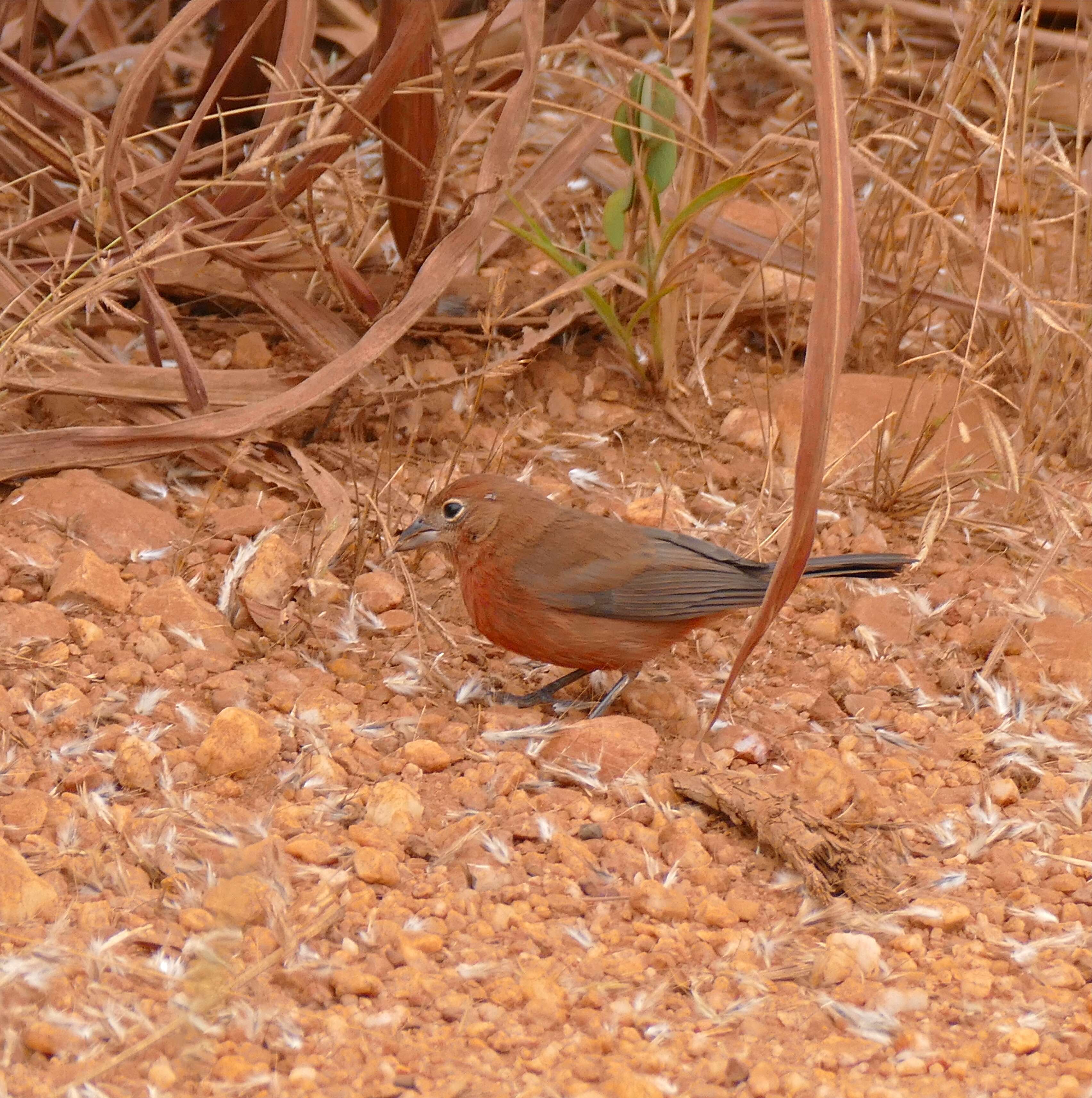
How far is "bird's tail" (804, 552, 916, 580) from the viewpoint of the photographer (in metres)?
3.96

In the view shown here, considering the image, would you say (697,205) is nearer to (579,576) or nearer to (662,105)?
(662,105)

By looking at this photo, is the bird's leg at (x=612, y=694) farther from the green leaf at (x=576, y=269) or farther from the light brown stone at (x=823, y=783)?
the green leaf at (x=576, y=269)

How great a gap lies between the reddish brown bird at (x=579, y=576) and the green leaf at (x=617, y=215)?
1.07 metres

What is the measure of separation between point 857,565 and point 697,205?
3.91 feet

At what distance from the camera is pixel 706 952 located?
2.87m

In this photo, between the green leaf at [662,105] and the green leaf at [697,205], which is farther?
the green leaf at [662,105]

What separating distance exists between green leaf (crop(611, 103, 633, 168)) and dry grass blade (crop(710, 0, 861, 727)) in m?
2.25

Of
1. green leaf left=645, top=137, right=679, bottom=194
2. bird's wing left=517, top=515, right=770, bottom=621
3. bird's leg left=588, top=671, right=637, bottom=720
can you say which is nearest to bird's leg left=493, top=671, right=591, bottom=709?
bird's leg left=588, top=671, right=637, bottom=720

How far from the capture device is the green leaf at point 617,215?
4758mm

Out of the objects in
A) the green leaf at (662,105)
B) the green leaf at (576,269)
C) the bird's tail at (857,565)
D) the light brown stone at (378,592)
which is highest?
the green leaf at (662,105)

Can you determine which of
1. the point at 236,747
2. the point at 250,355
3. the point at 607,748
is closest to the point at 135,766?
the point at 236,747

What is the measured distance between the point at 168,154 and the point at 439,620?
2726mm

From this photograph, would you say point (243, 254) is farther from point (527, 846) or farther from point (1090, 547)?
point (1090, 547)

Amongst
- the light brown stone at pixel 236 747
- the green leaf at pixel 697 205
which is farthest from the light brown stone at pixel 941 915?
the green leaf at pixel 697 205
